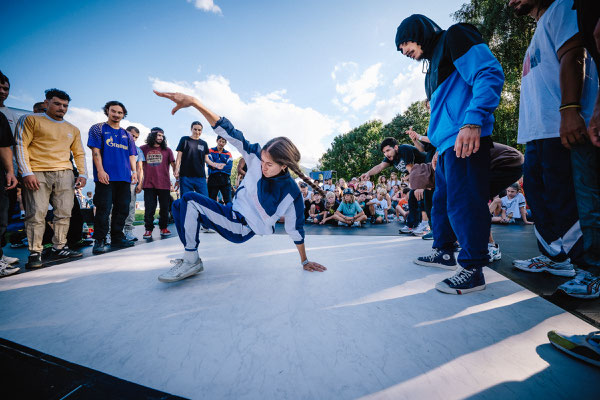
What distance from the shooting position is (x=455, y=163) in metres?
1.39

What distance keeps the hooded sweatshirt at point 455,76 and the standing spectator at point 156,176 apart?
3.89 m

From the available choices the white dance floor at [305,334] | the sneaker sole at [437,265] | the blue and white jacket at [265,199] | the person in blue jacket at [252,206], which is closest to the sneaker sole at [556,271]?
the white dance floor at [305,334]

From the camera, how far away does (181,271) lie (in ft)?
5.27

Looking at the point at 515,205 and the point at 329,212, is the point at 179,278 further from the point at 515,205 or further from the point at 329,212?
the point at 515,205

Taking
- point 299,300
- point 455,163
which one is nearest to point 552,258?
point 455,163

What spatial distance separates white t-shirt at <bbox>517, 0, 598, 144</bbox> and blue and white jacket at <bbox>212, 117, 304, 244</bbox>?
5.58 ft

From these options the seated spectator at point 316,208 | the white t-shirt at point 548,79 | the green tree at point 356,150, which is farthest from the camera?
the green tree at point 356,150

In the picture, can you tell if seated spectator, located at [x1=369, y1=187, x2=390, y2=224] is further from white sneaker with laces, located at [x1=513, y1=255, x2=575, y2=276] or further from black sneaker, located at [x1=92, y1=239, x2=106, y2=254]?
black sneaker, located at [x1=92, y1=239, x2=106, y2=254]

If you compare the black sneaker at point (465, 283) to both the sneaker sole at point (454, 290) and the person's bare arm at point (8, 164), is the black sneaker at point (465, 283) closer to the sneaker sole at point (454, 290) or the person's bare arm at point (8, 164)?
the sneaker sole at point (454, 290)

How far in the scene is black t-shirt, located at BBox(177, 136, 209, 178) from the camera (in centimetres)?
365

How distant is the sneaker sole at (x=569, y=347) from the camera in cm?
74

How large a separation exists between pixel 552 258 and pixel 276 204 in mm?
2020

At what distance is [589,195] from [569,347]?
0.76m

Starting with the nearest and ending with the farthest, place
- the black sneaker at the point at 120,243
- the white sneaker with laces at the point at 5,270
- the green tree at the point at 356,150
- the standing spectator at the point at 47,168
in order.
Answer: the white sneaker with laces at the point at 5,270 < the standing spectator at the point at 47,168 < the black sneaker at the point at 120,243 < the green tree at the point at 356,150
